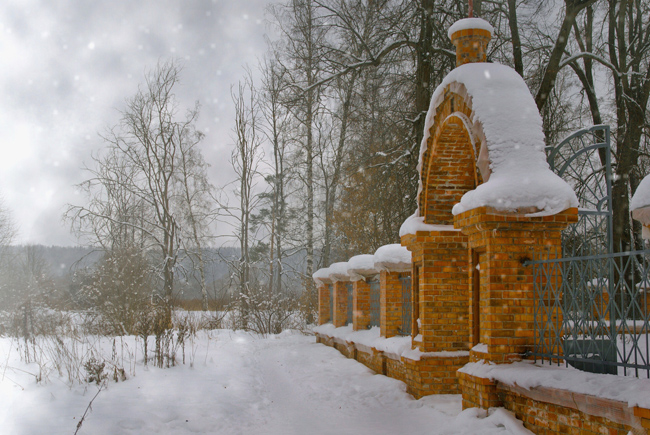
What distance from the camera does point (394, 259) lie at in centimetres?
798

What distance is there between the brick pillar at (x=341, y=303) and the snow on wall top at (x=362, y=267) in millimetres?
1824

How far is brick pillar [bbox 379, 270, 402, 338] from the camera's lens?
820 centimetres

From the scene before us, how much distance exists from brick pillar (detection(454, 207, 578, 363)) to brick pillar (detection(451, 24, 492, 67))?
2.41m

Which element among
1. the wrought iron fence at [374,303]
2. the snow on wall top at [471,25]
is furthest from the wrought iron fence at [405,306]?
the snow on wall top at [471,25]

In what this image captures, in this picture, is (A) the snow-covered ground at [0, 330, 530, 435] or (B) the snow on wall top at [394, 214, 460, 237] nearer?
(A) the snow-covered ground at [0, 330, 530, 435]

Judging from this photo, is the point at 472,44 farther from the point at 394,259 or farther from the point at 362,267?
the point at 362,267

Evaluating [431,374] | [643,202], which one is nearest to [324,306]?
[431,374]

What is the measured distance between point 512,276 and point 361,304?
18.4 ft

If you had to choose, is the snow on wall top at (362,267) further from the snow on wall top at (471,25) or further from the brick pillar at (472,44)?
the snow on wall top at (471,25)

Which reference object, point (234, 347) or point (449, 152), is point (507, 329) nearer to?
point (449, 152)

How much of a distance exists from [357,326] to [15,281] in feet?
101

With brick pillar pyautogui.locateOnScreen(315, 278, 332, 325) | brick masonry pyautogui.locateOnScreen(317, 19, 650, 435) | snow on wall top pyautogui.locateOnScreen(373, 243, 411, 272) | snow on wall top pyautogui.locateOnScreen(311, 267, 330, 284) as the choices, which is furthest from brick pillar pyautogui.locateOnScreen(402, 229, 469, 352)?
brick pillar pyautogui.locateOnScreen(315, 278, 332, 325)

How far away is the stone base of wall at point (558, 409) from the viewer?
3211mm

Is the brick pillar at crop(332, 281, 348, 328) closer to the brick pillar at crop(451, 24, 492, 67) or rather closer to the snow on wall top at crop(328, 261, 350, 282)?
the snow on wall top at crop(328, 261, 350, 282)
